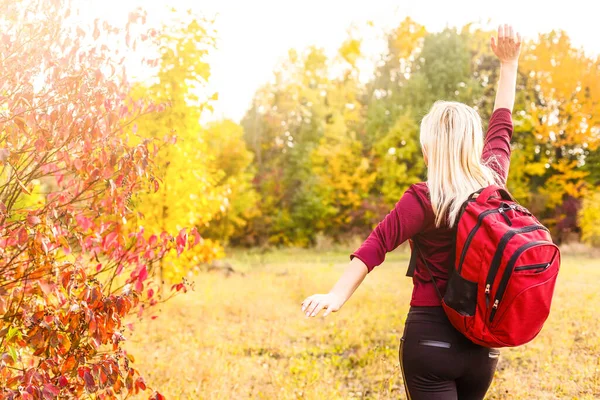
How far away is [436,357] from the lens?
244 centimetres

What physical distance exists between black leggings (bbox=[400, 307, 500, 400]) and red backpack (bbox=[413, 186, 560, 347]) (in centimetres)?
8

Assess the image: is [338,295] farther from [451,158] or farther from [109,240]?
[109,240]

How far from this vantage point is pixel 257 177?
32.0m

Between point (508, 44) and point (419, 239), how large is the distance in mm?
1274

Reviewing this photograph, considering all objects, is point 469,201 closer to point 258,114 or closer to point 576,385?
point 576,385

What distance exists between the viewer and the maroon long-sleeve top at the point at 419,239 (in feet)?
7.99

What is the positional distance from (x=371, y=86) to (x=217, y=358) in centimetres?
2790

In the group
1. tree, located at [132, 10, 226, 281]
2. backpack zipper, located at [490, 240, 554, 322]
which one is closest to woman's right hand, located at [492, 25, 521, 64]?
backpack zipper, located at [490, 240, 554, 322]

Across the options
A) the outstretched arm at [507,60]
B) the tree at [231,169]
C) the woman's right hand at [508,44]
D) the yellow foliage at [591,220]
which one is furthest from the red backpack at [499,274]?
the tree at [231,169]

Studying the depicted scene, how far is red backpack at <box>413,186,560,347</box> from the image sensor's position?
87.0 inches

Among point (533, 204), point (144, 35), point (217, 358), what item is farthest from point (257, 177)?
point (144, 35)

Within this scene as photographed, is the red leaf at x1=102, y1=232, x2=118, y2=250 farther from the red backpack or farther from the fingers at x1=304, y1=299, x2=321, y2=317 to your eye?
the red backpack

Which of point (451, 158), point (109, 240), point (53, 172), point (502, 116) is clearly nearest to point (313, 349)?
point (109, 240)

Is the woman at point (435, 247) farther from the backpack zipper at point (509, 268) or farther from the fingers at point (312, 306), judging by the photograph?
the backpack zipper at point (509, 268)
